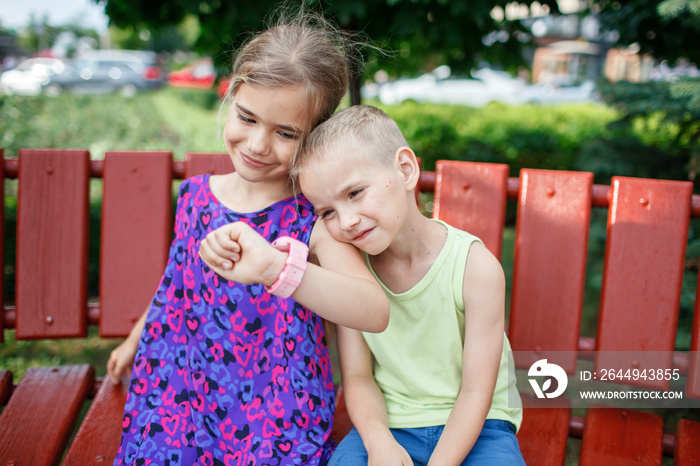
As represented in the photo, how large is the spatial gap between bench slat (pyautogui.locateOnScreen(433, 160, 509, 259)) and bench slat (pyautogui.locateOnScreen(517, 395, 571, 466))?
54cm

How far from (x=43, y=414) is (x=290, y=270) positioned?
1.09 metres

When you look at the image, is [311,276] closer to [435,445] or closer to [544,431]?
[435,445]

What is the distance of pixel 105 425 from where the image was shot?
1.78 metres

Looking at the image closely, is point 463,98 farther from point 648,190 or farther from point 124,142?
point 648,190

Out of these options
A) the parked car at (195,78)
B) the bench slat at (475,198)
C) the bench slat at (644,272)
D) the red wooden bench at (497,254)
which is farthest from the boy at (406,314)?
the parked car at (195,78)

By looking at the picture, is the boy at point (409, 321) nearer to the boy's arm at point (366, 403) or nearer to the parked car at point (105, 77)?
the boy's arm at point (366, 403)

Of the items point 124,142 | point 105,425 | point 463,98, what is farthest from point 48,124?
point 463,98

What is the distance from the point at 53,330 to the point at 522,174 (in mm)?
1809

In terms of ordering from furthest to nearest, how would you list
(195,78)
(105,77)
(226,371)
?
(195,78), (105,77), (226,371)

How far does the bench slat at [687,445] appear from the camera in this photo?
170 cm

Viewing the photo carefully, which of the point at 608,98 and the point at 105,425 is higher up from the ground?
the point at 608,98

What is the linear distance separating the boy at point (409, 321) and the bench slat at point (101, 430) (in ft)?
2.25

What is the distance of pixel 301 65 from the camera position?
1.55m
